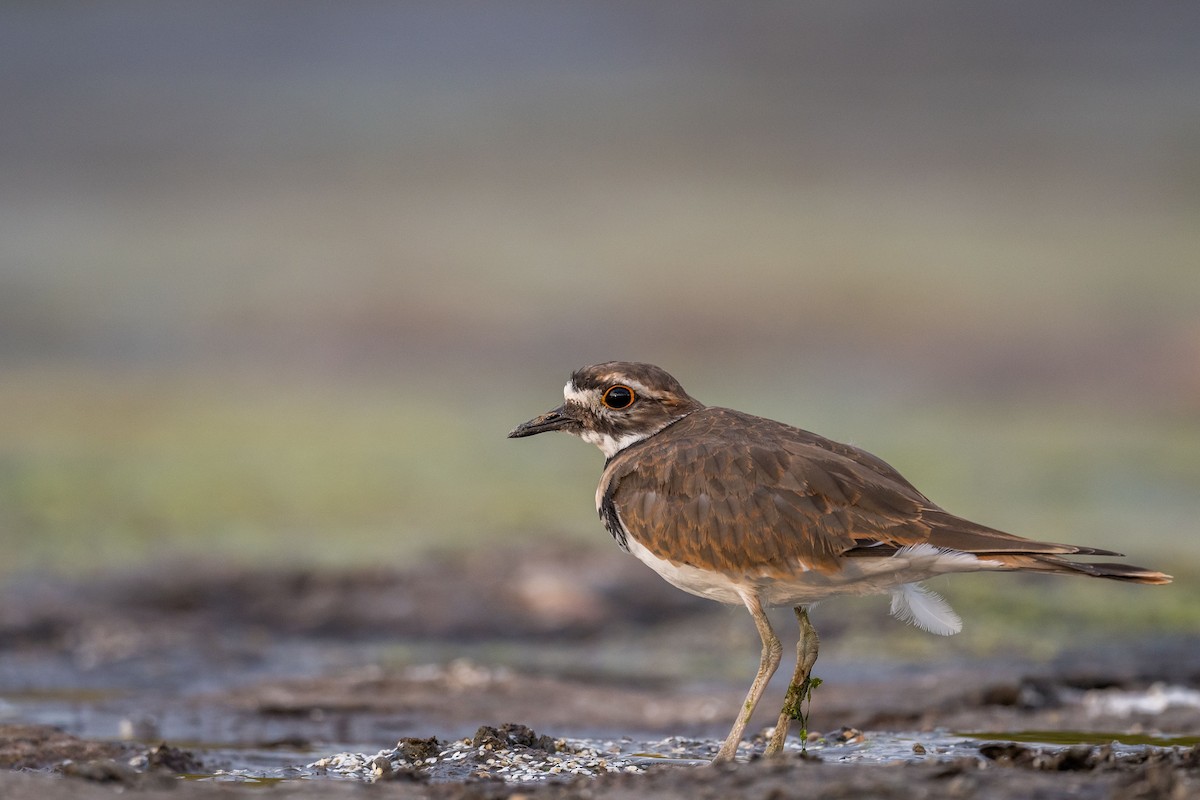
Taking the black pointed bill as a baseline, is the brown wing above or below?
below

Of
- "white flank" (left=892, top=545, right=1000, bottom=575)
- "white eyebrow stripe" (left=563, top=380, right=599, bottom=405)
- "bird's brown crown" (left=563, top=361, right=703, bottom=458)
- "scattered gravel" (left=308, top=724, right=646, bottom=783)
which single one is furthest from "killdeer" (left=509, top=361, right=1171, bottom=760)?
"scattered gravel" (left=308, top=724, right=646, bottom=783)

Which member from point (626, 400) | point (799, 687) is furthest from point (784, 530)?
point (626, 400)

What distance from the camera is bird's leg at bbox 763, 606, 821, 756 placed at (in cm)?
683

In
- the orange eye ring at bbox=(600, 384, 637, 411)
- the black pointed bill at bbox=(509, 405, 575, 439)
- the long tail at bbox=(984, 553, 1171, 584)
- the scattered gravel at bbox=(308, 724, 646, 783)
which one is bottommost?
the scattered gravel at bbox=(308, 724, 646, 783)

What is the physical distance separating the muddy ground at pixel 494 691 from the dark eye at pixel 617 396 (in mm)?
1565

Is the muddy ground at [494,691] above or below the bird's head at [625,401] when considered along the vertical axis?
below

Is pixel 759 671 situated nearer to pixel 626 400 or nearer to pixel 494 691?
pixel 626 400

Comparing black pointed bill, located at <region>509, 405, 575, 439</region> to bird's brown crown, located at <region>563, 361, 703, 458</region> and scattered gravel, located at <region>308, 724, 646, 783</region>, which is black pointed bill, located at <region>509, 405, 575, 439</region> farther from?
scattered gravel, located at <region>308, 724, 646, 783</region>

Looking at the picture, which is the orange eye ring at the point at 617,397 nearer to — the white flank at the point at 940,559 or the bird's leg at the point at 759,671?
the bird's leg at the point at 759,671

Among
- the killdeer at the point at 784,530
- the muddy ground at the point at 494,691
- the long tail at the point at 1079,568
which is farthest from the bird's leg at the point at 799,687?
the long tail at the point at 1079,568

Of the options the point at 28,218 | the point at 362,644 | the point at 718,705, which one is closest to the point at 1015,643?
the point at 718,705

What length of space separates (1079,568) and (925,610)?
1009 millimetres

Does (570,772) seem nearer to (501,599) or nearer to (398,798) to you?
(398,798)

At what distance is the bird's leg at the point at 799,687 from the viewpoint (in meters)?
6.83
